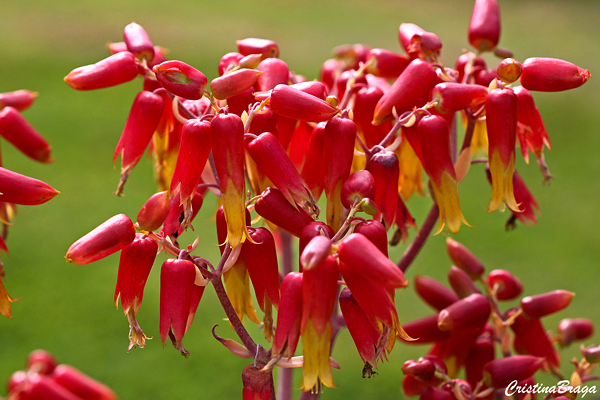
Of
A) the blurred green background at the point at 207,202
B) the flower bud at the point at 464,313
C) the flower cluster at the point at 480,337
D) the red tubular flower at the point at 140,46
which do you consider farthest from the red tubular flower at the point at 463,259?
the red tubular flower at the point at 140,46

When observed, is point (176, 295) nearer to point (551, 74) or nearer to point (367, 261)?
point (367, 261)

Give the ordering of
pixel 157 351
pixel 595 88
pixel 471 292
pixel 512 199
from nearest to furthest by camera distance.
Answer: pixel 512 199 → pixel 471 292 → pixel 157 351 → pixel 595 88

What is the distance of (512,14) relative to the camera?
4246mm

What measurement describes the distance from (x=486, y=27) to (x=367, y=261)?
0.43 m

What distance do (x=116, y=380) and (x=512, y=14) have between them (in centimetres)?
370

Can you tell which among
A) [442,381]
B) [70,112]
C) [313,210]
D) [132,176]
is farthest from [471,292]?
[70,112]

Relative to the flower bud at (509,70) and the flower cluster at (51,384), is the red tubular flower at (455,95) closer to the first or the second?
the flower bud at (509,70)

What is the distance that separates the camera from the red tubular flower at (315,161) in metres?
0.65

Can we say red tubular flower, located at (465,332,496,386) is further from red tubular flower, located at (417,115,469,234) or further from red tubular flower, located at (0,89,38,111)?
red tubular flower, located at (0,89,38,111)

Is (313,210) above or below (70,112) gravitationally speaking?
above

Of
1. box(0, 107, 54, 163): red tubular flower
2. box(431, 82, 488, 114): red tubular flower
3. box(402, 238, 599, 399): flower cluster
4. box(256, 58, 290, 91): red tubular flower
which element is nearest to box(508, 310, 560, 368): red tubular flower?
box(402, 238, 599, 399): flower cluster

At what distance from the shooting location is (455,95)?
650 millimetres

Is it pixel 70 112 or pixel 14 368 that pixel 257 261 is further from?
pixel 70 112

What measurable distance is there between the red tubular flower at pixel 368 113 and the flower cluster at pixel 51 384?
43 cm
